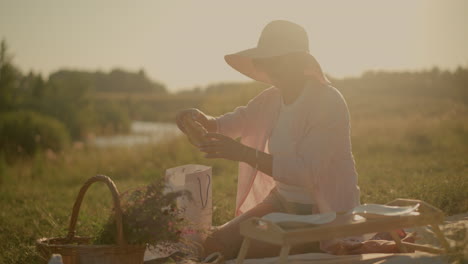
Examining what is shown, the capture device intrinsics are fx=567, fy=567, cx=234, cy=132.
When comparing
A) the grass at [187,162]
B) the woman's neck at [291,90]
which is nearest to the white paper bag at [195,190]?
the grass at [187,162]

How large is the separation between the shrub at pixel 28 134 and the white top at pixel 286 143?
14.3 metres

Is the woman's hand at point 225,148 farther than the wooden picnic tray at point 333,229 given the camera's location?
Yes

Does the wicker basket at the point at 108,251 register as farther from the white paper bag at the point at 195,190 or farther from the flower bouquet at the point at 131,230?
the white paper bag at the point at 195,190

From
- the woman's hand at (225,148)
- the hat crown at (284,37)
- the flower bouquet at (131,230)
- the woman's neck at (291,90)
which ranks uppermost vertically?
the hat crown at (284,37)

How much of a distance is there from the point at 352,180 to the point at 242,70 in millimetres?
1515

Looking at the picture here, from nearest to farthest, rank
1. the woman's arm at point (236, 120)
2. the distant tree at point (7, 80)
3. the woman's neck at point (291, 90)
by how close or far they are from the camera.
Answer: the woman's neck at point (291, 90) → the woman's arm at point (236, 120) → the distant tree at point (7, 80)

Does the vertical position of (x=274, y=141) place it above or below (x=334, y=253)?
above

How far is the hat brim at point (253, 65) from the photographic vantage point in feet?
13.7

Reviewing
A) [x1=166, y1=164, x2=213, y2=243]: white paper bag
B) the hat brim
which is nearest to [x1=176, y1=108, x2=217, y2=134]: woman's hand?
[x1=166, y1=164, x2=213, y2=243]: white paper bag

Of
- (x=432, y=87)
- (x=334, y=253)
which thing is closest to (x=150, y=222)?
(x=334, y=253)

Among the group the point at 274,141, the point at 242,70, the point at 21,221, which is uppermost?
the point at 242,70

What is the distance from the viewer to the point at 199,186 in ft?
14.2

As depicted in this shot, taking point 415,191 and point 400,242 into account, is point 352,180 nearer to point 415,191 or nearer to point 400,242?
point 400,242

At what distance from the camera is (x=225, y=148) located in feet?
12.6
